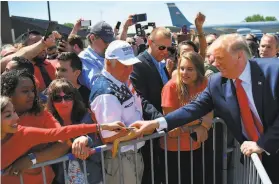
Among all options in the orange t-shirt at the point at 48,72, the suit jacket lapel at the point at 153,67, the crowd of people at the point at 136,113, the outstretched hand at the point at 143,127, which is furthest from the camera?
the orange t-shirt at the point at 48,72

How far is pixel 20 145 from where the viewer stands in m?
2.05

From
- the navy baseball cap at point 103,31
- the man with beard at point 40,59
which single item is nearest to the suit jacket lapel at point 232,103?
the navy baseball cap at point 103,31

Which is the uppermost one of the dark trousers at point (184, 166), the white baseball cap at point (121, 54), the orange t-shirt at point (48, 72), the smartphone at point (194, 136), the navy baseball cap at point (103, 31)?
the navy baseball cap at point (103, 31)

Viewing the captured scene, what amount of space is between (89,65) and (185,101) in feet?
4.62

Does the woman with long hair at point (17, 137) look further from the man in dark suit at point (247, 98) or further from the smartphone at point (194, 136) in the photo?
the smartphone at point (194, 136)

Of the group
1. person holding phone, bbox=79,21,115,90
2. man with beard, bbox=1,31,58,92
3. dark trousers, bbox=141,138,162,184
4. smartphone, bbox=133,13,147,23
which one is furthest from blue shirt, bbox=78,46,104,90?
smartphone, bbox=133,13,147,23

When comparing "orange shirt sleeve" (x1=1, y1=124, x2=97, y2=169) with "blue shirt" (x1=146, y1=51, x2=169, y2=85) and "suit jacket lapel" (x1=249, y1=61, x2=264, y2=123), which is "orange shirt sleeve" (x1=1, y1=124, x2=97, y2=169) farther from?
"blue shirt" (x1=146, y1=51, x2=169, y2=85)

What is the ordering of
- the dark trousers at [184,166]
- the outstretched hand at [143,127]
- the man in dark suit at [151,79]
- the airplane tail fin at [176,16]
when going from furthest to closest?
the airplane tail fin at [176,16]
the man in dark suit at [151,79]
the dark trousers at [184,166]
the outstretched hand at [143,127]

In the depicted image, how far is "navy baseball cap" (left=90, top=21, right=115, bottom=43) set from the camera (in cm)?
381

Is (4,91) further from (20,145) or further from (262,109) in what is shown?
(262,109)

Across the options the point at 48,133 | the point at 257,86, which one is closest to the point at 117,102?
the point at 48,133

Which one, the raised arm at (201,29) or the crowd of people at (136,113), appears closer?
the crowd of people at (136,113)

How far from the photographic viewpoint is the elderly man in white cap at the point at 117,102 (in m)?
2.40

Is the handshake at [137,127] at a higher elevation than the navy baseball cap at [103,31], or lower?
lower
